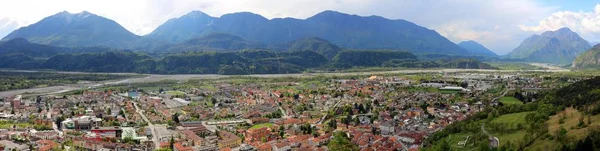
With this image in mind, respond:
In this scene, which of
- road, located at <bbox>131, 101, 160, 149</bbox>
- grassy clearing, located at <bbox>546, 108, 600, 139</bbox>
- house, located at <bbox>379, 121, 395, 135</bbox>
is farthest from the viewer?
house, located at <bbox>379, 121, 395, 135</bbox>

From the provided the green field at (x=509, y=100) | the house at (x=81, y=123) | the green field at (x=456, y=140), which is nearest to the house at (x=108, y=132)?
the house at (x=81, y=123)

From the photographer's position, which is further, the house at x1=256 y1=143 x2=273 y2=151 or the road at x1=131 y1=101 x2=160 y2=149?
the road at x1=131 y1=101 x2=160 y2=149

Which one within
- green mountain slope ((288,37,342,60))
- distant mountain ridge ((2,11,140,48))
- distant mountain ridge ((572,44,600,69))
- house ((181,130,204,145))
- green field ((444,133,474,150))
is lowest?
house ((181,130,204,145))

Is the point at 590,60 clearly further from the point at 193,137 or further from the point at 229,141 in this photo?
the point at 193,137

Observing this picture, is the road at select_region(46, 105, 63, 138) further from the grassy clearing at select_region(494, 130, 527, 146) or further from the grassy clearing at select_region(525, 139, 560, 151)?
the grassy clearing at select_region(525, 139, 560, 151)

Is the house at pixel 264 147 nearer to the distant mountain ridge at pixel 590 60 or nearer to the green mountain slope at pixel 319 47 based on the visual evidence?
the distant mountain ridge at pixel 590 60

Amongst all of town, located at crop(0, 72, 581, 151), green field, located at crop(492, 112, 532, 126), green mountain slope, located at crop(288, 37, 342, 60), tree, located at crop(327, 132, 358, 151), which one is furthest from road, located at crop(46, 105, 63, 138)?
green mountain slope, located at crop(288, 37, 342, 60)

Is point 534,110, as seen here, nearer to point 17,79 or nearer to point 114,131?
point 114,131
